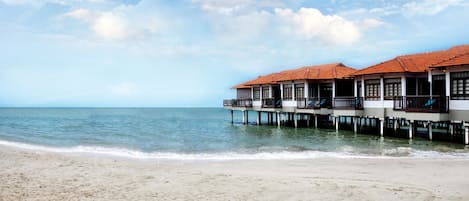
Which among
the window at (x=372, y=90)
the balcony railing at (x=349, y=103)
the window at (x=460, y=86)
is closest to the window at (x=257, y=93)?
the balcony railing at (x=349, y=103)

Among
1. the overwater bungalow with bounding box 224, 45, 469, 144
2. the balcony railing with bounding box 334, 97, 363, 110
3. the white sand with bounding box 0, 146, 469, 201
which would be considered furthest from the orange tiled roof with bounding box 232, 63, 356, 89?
the white sand with bounding box 0, 146, 469, 201

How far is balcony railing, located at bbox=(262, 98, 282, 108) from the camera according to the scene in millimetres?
35031

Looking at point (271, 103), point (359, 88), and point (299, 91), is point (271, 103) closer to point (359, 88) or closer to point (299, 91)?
point (299, 91)

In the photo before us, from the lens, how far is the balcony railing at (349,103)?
25906 mm

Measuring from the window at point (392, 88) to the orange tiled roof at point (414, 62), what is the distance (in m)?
0.75

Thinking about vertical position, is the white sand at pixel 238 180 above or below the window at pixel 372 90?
below

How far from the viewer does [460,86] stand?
1884cm

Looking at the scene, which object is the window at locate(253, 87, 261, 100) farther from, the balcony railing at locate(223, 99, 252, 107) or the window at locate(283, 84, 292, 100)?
the window at locate(283, 84, 292, 100)

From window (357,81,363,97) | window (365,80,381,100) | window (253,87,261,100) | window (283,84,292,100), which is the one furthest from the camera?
window (253,87,261,100)

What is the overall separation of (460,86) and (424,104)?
196 centimetres

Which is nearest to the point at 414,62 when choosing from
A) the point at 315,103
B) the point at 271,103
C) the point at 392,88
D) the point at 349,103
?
the point at 392,88

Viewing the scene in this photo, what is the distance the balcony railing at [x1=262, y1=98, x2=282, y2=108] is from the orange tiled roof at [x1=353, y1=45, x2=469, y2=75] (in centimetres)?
1043

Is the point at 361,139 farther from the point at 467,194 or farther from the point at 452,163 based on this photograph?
the point at 467,194

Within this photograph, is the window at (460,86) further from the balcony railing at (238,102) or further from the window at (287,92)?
the balcony railing at (238,102)
